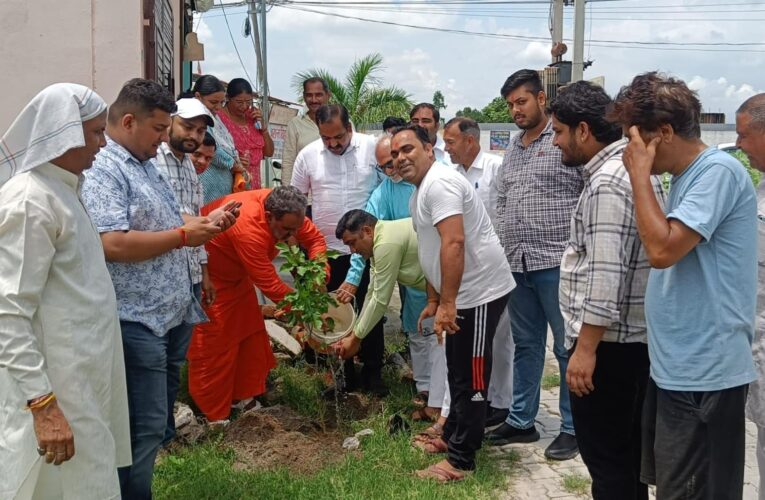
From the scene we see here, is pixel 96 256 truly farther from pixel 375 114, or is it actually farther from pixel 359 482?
pixel 375 114

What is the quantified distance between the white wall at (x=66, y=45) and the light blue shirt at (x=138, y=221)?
242 cm

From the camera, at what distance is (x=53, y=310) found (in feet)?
7.37

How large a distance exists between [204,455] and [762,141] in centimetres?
333

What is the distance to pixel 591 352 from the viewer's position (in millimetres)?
2600

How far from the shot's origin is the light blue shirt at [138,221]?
281 cm

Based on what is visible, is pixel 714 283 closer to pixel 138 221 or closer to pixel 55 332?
pixel 55 332

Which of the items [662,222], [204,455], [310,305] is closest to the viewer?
[662,222]

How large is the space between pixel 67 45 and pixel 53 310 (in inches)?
137

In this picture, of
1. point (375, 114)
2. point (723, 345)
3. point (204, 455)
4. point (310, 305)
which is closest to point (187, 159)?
point (310, 305)

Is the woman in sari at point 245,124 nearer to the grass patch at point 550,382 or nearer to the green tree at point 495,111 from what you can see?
the grass patch at point 550,382

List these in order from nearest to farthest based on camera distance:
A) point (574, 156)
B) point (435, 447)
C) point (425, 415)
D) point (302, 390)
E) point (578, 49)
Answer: point (574, 156) < point (435, 447) < point (425, 415) < point (302, 390) < point (578, 49)

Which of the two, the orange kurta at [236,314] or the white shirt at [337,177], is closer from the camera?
the orange kurta at [236,314]

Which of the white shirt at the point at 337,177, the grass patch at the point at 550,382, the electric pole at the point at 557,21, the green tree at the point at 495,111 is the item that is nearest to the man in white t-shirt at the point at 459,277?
the white shirt at the point at 337,177

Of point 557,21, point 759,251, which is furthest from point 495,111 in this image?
point 759,251
